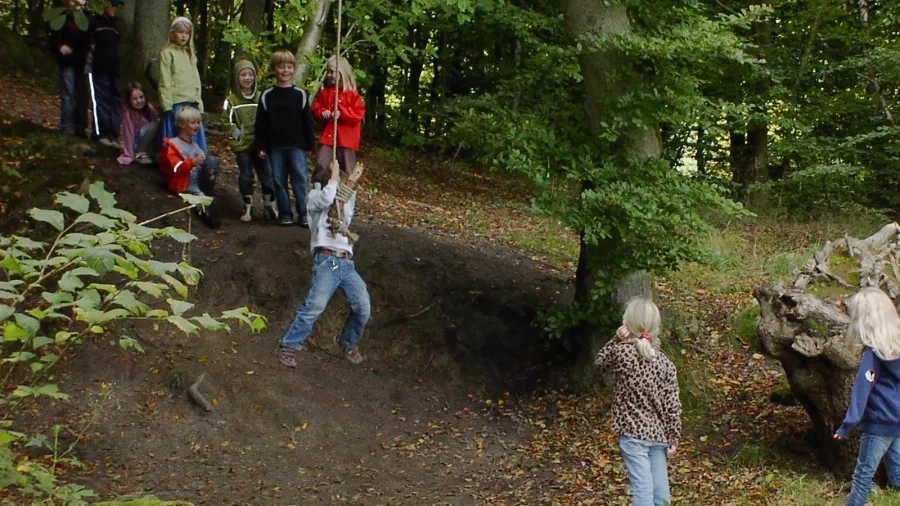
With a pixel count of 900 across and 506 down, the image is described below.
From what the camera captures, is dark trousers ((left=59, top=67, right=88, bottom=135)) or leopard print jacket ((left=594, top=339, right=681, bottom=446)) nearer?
leopard print jacket ((left=594, top=339, right=681, bottom=446))

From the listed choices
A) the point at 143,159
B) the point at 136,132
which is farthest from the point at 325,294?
the point at 136,132

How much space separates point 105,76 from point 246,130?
7.44 ft

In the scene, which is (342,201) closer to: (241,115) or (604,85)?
(604,85)

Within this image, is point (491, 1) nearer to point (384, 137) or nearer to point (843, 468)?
point (843, 468)

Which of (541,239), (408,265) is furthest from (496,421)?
(541,239)

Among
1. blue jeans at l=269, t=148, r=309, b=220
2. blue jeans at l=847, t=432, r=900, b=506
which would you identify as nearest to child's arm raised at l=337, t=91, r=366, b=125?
blue jeans at l=269, t=148, r=309, b=220

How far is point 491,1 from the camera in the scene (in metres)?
9.08

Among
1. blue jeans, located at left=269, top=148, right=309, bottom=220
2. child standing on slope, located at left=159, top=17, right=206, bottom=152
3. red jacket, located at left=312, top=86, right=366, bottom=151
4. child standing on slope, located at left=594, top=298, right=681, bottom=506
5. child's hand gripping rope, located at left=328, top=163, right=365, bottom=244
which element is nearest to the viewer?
child standing on slope, located at left=594, top=298, right=681, bottom=506

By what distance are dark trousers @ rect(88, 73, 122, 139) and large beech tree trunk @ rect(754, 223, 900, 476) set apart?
791 centimetres

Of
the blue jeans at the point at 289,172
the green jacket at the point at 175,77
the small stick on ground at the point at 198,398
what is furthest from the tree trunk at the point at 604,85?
the green jacket at the point at 175,77

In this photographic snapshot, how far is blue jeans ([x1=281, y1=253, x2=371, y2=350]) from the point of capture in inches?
280

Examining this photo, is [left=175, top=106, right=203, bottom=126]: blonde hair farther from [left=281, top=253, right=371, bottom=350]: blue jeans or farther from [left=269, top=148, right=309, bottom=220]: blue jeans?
[left=281, top=253, right=371, bottom=350]: blue jeans

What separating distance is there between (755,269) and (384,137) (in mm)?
10459

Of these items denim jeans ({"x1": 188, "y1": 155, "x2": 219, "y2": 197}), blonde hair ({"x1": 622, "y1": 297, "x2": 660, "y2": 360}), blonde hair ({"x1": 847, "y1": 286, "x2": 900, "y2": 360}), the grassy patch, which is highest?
blonde hair ({"x1": 847, "y1": 286, "x2": 900, "y2": 360})
